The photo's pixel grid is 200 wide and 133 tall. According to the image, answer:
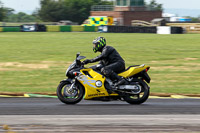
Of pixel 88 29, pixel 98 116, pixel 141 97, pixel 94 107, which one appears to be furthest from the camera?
pixel 88 29

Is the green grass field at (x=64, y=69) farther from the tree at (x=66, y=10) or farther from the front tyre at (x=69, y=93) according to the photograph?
the tree at (x=66, y=10)

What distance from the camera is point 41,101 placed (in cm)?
1038

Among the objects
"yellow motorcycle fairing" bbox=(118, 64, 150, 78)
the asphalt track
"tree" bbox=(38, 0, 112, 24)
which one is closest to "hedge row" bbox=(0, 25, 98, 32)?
the asphalt track

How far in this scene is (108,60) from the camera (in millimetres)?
9930

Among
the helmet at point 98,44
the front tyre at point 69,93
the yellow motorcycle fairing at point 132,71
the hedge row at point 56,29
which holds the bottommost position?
the hedge row at point 56,29

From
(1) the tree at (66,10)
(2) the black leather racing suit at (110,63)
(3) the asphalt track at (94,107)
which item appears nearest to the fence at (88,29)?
(3) the asphalt track at (94,107)

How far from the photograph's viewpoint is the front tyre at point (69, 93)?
32.0 feet

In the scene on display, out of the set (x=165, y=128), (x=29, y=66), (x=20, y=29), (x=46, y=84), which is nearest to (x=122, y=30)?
(x=20, y=29)

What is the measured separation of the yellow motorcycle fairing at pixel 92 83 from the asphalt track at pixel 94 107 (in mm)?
267

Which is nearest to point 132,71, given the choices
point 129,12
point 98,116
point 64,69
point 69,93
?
point 69,93

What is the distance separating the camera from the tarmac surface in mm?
7263

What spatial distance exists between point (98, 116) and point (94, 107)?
1093 millimetres

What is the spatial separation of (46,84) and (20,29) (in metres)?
44.2

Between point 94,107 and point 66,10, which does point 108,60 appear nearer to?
point 94,107
